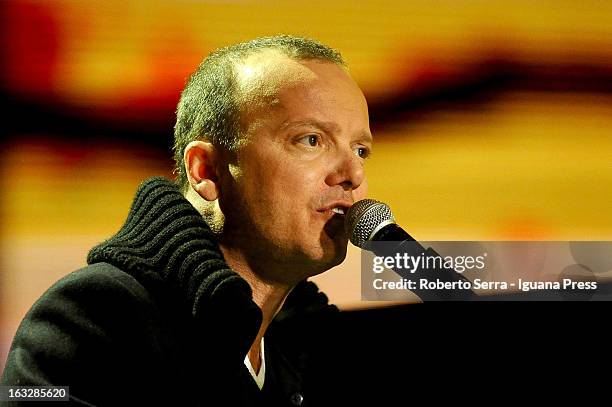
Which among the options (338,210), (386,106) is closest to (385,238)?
(338,210)

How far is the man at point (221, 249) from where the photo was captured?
1.07 m

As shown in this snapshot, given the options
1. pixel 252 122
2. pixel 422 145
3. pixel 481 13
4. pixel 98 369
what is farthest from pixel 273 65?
pixel 481 13

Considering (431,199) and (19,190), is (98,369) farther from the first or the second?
(431,199)

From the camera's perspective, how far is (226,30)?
6.09 feet

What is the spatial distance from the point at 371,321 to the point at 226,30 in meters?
0.76

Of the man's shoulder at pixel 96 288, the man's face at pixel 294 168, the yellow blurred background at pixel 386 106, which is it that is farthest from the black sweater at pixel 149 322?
the yellow blurred background at pixel 386 106

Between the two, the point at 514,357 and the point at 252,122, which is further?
the point at 514,357

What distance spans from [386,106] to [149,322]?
914 mm

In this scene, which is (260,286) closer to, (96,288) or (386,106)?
(96,288)

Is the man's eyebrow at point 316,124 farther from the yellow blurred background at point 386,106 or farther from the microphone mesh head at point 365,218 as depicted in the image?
the yellow blurred background at point 386,106

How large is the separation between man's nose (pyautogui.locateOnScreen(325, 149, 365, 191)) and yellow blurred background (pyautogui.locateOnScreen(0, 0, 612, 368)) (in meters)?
0.52

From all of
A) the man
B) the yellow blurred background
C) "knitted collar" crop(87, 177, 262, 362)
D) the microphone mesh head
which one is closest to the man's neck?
the man

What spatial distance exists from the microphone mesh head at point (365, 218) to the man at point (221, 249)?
84 mm

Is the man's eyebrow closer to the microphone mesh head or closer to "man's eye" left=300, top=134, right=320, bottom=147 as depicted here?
"man's eye" left=300, top=134, right=320, bottom=147
